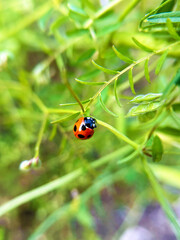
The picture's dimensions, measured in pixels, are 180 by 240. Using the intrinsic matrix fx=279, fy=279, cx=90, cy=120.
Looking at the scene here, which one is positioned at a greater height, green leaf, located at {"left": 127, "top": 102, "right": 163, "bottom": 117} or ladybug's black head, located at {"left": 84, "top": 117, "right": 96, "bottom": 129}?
green leaf, located at {"left": 127, "top": 102, "right": 163, "bottom": 117}

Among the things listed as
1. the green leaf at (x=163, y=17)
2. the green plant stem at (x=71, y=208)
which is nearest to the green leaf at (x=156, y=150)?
the green leaf at (x=163, y=17)

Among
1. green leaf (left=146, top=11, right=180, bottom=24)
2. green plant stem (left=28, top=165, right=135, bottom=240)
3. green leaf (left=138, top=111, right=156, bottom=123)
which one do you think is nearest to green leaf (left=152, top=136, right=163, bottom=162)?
green leaf (left=138, top=111, right=156, bottom=123)

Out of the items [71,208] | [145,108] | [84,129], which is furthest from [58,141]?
[145,108]

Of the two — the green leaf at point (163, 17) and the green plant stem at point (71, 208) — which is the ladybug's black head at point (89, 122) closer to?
the green leaf at point (163, 17)

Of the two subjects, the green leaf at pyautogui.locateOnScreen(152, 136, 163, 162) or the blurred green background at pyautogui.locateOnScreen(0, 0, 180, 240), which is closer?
the green leaf at pyautogui.locateOnScreen(152, 136, 163, 162)

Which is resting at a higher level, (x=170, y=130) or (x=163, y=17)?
(x=163, y=17)

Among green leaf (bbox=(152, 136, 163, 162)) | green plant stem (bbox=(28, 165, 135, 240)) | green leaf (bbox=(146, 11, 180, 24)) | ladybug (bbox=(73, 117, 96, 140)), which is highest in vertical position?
green leaf (bbox=(146, 11, 180, 24))

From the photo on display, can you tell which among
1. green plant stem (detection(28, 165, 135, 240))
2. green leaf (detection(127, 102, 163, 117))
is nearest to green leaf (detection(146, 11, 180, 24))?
green leaf (detection(127, 102, 163, 117))

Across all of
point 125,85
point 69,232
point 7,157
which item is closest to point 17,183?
point 7,157

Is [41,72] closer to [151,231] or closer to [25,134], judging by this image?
[25,134]

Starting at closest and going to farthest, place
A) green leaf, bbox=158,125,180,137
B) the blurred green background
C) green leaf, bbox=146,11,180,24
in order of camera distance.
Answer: green leaf, bbox=146,11,180,24
green leaf, bbox=158,125,180,137
the blurred green background

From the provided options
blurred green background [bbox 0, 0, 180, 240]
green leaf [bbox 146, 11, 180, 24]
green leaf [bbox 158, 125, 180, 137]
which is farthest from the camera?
blurred green background [bbox 0, 0, 180, 240]

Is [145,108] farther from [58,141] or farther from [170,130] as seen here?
[58,141]

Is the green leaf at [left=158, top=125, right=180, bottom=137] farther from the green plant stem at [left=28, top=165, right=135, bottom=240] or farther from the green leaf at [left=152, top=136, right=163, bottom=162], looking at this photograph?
Answer: the green plant stem at [left=28, top=165, right=135, bottom=240]
